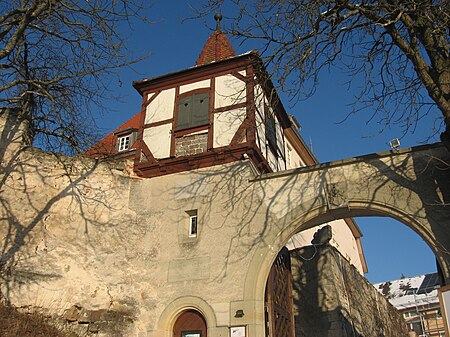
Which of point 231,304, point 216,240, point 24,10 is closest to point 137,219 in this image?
point 216,240

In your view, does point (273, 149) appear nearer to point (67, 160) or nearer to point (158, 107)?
Result: point (158, 107)

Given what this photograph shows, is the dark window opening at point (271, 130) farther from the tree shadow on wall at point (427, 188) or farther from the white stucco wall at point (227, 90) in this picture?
the tree shadow on wall at point (427, 188)

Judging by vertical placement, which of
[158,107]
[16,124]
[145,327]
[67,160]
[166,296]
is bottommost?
[145,327]

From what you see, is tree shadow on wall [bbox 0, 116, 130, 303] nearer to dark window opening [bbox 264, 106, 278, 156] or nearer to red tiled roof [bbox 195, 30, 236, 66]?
dark window opening [bbox 264, 106, 278, 156]

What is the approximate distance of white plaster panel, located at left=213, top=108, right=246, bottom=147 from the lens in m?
11.7

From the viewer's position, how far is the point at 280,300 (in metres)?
11.6

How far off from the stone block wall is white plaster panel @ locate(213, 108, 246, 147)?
377 millimetres

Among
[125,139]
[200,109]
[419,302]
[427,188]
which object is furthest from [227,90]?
[419,302]

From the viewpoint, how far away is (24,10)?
806 cm

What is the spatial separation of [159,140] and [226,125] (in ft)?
6.54

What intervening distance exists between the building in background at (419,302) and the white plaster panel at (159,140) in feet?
67.9

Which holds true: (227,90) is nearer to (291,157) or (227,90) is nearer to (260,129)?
(260,129)

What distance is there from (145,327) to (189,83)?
6.68 meters

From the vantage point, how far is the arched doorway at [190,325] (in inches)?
394
